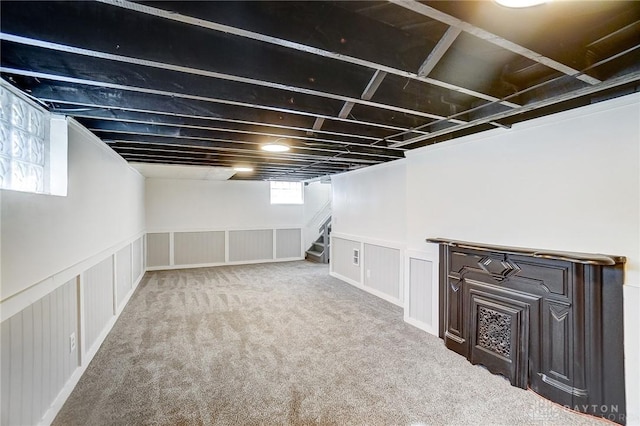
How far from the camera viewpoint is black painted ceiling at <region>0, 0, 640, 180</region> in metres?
1.28

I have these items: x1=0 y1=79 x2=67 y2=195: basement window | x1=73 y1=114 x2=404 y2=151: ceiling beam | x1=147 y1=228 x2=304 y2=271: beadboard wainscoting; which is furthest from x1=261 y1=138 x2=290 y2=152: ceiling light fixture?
x1=147 y1=228 x2=304 y2=271: beadboard wainscoting

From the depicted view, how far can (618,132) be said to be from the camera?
2.02 metres

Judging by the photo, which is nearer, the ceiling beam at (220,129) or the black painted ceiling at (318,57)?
the black painted ceiling at (318,57)

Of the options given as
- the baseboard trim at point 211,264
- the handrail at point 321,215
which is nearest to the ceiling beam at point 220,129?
the baseboard trim at point 211,264

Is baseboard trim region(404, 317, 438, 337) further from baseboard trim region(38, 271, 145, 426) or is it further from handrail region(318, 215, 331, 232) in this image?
handrail region(318, 215, 331, 232)

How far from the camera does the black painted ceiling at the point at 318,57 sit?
1280mm

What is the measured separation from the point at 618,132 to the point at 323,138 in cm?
226

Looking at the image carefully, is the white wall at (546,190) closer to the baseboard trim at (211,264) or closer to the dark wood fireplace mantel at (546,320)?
the dark wood fireplace mantel at (546,320)

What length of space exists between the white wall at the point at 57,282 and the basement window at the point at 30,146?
112mm

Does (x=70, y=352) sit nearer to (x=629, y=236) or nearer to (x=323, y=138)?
(x=323, y=138)

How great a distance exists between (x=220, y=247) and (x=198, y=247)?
500 millimetres

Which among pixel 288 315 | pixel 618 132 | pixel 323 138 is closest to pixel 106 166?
pixel 323 138

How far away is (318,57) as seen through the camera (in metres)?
1.81

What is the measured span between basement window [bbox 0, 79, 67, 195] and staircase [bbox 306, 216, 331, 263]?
19.2ft
